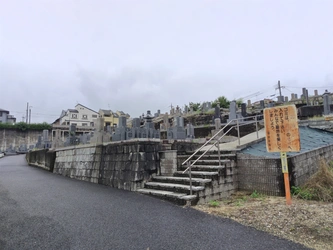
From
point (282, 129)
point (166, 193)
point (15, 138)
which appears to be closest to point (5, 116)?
point (15, 138)

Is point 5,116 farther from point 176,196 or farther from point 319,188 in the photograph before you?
point 319,188

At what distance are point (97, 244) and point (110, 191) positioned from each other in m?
3.39

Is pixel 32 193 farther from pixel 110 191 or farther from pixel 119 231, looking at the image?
pixel 119 231

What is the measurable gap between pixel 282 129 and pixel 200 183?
218cm

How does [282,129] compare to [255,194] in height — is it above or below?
above

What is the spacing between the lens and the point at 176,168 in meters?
6.27

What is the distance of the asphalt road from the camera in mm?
2799

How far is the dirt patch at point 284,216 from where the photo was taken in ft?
9.57

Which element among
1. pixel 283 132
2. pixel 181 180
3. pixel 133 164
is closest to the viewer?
pixel 283 132

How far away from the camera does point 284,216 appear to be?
365 cm

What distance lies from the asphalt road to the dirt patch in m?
0.25

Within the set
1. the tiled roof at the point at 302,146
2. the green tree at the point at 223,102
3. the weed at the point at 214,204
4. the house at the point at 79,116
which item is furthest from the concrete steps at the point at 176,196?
the house at the point at 79,116

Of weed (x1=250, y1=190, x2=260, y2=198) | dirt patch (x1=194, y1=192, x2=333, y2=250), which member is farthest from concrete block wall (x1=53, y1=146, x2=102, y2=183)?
weed (x1=250, y1=190, x2=260, y2=198)

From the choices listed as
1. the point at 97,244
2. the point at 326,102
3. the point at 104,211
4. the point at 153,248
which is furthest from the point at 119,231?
the point at 326,102
